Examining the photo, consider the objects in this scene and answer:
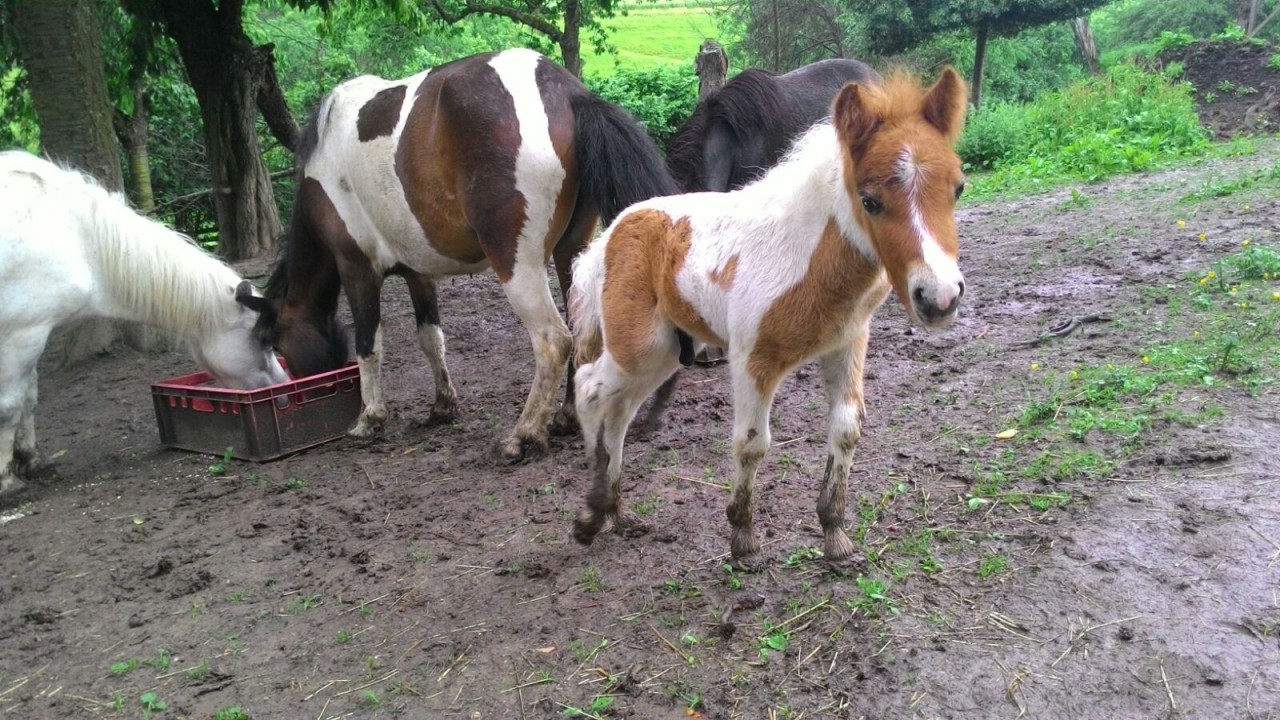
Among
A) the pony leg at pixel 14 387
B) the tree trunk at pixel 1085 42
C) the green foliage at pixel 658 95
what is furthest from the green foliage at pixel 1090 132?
the pony leg at pixel 14 387

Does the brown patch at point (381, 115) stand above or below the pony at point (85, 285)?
above

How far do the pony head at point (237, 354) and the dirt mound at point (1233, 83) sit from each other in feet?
42.8

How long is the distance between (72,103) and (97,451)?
9.03ft

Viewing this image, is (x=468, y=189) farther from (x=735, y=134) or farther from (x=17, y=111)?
(x=17, y=111)

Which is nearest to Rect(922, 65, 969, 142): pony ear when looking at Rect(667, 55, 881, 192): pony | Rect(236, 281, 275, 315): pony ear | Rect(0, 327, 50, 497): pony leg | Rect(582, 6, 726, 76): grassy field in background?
Rect(667, 55, 881, 192): pony

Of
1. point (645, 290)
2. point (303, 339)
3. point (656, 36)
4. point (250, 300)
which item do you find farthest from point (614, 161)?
point (656, 36)

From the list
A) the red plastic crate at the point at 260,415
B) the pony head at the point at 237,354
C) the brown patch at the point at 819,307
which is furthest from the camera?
the pony head at the point at 237,354

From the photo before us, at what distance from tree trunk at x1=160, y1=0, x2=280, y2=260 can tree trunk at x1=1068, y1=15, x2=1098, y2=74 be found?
19642 millimetres

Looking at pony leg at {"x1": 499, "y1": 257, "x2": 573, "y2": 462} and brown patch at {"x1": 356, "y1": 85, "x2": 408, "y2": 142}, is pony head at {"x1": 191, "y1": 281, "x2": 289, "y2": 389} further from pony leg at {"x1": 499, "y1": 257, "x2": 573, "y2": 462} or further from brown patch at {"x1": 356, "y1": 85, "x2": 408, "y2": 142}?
pony leg at {"x1": 499, "y1": 257, "x2": 573, "y2": 462}

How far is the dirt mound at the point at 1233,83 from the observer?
41.3 ft

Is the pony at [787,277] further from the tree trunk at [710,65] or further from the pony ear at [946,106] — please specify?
the tree trunk at [710,65]

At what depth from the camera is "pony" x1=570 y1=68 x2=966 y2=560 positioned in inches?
91.7

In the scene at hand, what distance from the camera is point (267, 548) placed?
12.1ft

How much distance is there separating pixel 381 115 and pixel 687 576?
3.28 m
